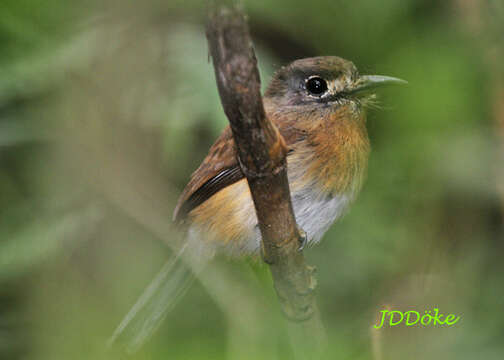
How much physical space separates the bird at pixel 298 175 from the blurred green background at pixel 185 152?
115 mm

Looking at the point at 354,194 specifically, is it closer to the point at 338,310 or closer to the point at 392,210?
the point at 392,210

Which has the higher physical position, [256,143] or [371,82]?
[256,143]

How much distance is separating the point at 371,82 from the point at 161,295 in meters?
1.44

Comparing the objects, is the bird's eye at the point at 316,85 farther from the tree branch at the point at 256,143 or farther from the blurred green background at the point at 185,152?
the tree branch at the point at 256,143

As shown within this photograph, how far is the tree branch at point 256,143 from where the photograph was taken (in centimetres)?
168

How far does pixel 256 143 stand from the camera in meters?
1.90

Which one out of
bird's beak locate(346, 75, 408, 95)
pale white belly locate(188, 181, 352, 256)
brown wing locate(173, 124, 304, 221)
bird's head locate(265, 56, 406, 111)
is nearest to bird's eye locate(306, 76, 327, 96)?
bird's head locate(265, 56, 406, 111)

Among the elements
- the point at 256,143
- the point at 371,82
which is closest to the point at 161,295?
the point at 371,82

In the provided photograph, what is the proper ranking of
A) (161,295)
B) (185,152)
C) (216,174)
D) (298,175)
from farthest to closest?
(185,152), (161,295), (216,174), (298,175)

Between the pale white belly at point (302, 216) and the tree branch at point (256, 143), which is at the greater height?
the tree branch at point (256, 143)

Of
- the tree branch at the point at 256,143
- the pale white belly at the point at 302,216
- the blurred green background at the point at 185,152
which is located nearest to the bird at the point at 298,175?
the pale white belly at the point at 302,216

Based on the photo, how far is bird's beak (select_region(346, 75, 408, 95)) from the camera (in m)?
3.09

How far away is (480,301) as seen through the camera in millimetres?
3232

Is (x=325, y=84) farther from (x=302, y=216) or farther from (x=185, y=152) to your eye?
(x=185, y=152)
